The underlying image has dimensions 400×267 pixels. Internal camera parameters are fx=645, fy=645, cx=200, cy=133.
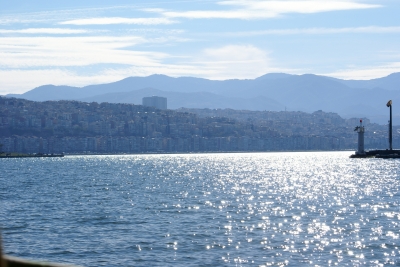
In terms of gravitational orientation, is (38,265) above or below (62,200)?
above

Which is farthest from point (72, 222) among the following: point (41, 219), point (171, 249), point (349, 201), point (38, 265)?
point (38, 265)

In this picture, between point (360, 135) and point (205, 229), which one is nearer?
point (205, 229)

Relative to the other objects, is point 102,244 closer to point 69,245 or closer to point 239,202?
point 69,245

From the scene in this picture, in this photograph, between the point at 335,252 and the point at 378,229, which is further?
the point at 378,229

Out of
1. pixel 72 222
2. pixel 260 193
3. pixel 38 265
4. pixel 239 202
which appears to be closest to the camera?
pixel 38 265

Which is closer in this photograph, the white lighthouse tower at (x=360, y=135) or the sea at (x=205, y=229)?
the sea at (x=205, y=229)

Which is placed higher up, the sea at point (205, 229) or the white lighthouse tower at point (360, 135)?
the white lighthouse tower at point (360, 135)

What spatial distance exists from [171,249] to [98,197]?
3490cm

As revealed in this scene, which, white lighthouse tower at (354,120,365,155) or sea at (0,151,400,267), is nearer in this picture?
sea at (0,151,400,267)

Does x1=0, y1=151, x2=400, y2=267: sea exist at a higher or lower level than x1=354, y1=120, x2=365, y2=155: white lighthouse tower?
lower

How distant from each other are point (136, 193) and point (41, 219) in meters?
26.0

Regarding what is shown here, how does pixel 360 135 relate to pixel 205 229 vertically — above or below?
above

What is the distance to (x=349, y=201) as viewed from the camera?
192 feet

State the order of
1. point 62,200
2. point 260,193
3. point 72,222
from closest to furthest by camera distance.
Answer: point 72,222 < point 62,200 < point 260,193
